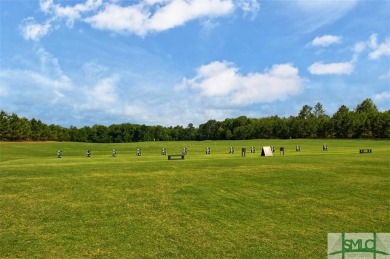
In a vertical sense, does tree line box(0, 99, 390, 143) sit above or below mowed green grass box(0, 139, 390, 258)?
above

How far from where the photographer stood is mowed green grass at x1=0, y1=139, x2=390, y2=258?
41.2 feet

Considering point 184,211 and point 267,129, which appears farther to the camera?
point 267,129

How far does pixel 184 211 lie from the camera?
53.3 feet

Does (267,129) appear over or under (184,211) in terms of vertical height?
over

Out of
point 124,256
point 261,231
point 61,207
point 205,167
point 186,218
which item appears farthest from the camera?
point 205,167

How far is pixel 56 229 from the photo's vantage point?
14.0m

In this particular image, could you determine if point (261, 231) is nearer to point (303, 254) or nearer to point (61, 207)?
point (303, 254)

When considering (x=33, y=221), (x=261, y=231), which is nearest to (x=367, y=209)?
(x=261, y=231)

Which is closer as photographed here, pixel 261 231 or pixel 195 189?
pixel 261 231

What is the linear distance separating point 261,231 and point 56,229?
781 centimetres

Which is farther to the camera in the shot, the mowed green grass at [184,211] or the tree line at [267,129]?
the tree line at [267,129]

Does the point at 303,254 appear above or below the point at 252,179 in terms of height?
below

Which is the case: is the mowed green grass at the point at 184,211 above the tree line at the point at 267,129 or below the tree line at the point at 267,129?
below

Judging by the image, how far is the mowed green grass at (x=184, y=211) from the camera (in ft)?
41.2
